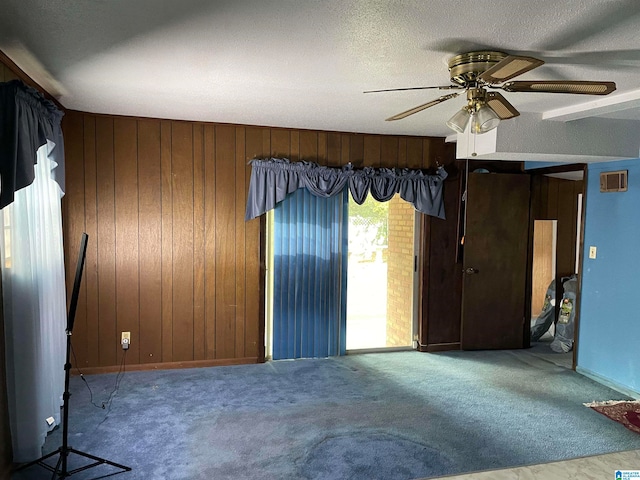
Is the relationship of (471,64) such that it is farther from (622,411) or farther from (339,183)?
(622,411)

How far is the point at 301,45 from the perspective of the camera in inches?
88.6

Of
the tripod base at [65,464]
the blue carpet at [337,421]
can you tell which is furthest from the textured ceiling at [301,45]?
the blue carpet at [337,421]

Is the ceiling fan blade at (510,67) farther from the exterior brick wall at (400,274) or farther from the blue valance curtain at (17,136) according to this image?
the exterior brick wall at (400,274)

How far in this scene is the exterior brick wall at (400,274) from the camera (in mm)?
A: 5262

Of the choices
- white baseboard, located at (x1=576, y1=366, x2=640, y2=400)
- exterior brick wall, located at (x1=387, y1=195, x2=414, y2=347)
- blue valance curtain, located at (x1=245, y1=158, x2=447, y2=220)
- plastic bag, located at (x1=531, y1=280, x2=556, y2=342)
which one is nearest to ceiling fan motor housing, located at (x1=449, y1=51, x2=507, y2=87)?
blue valance curtain, located at (x1=245, y1=158, x2=447, y2=220)

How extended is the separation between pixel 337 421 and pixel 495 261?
8.99 ft

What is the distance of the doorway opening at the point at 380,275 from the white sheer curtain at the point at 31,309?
2767mm

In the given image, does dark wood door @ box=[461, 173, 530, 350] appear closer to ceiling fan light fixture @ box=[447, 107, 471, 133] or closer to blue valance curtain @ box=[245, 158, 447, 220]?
blue valance curtain @ box=[245, 158, 447, 220]

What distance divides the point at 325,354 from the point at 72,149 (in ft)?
9.87

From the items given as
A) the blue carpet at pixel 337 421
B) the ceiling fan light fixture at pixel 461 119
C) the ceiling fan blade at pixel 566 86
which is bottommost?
the blue carpet at pixel 337 421

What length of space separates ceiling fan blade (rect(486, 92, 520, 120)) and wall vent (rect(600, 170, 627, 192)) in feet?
7.07

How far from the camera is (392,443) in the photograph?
3049 mm

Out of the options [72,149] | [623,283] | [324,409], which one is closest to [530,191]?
[623,283]

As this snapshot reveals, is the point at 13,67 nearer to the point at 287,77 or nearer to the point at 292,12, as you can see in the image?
the point at 287,77
